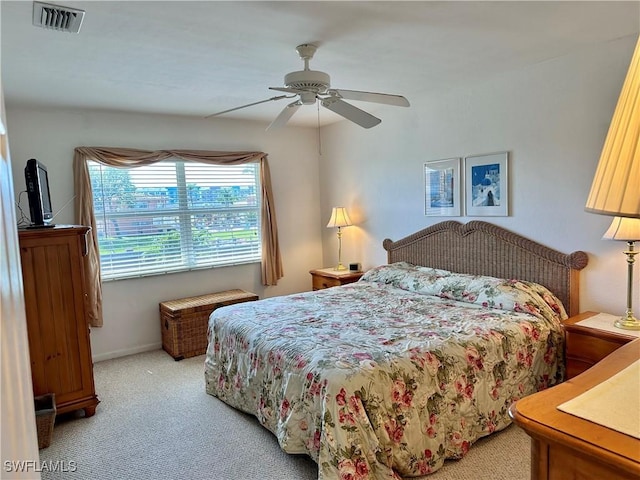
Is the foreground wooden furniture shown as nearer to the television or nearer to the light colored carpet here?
the light colored carpet

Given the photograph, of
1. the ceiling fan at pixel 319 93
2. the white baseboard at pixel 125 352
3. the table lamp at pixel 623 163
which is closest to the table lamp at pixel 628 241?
the ceiling fan at pixel 319 93

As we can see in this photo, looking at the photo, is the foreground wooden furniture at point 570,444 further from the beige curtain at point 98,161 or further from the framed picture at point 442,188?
the beige curtain at point 98,161

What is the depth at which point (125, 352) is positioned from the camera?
4.28m

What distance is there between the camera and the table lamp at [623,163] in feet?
2.19

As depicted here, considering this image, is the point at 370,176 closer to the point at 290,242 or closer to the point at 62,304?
the point at 290,242

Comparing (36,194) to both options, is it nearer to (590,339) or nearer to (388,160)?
(388,160)

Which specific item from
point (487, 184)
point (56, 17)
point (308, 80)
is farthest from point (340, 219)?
point (56, 17)

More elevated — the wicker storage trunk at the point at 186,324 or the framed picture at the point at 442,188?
the framed picture at the point at 442,188

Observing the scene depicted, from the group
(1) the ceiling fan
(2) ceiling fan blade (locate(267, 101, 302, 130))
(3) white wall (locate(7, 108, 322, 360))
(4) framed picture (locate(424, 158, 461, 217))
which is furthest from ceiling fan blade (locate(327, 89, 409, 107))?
(3) white wall (locate(7, 108, 322, 360))

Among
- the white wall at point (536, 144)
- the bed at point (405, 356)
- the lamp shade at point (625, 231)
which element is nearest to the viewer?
the bed at point (405, 356)

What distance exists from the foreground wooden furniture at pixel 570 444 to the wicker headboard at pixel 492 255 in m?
2.15

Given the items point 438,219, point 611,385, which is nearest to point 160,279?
point 438,219

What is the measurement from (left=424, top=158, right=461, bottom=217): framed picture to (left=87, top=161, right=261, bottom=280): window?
2.04 m

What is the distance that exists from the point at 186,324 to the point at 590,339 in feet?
11.0
